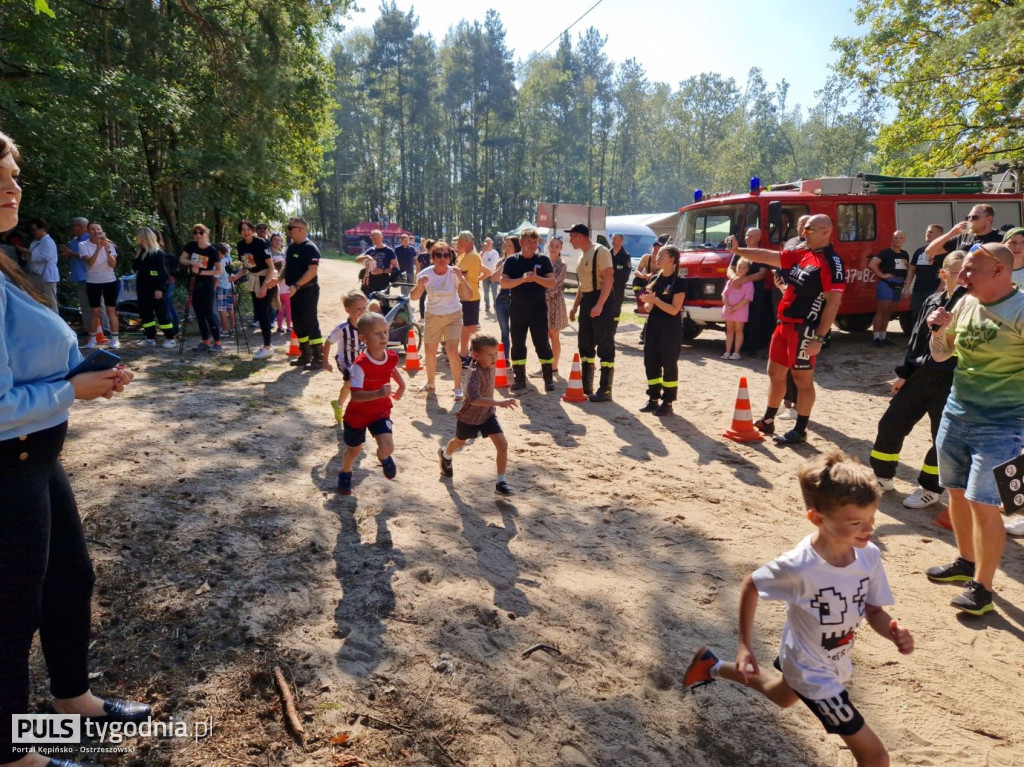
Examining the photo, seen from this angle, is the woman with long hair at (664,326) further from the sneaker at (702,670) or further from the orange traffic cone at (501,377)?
the sneaker at (702,670)

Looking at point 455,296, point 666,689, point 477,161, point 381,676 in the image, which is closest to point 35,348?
point 381,676

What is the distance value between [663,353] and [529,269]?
2.09m

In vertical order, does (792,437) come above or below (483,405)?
below

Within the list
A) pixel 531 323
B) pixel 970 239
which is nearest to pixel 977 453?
pixel 531 323

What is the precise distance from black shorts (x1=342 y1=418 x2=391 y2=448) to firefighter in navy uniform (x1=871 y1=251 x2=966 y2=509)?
13.9ft

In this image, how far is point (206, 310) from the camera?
10.9 metres

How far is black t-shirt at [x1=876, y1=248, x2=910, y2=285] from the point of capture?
491 inches

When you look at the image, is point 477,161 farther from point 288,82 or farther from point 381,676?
point 381,676

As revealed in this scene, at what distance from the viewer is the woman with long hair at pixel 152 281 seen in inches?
429

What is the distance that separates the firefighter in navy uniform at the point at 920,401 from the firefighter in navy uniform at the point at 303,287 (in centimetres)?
727

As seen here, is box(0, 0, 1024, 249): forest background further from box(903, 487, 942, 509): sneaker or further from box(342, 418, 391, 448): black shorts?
box(903, 487, 942, 509): sneaker

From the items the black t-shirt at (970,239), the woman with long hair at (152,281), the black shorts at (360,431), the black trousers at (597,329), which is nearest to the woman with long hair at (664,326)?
the black trousers at (597,329)

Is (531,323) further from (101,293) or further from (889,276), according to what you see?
(889,276)

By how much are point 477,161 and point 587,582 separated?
66.2 m
